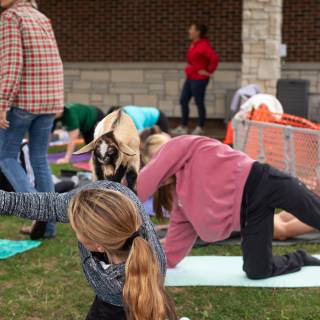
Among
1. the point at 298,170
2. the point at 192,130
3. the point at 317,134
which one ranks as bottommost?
the point at 192,130

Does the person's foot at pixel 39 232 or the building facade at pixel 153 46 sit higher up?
the building facade at pixel 153 46

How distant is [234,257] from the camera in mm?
4590

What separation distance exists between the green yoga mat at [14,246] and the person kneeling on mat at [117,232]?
7.06 ft

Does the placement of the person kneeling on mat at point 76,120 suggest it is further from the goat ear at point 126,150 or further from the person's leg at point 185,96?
the goat ear at point 126,150

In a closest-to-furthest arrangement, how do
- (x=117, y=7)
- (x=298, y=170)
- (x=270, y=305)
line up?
(x=270, y=305) < (x=298, y=170) < (x=117, y=7)

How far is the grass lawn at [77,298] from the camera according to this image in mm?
3564

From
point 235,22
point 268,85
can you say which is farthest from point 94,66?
point 268,85

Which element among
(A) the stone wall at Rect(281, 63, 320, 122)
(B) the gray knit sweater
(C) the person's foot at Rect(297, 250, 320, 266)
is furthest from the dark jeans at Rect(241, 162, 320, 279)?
(A) the stone wall at Rect(281, 63, 320, 122)

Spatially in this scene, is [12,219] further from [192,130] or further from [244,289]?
[192,130]

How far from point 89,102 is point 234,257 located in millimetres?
10070

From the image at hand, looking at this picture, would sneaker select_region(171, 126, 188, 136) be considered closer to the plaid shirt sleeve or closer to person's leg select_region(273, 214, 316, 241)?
person's leg select_region(273, 214, 316, 241)

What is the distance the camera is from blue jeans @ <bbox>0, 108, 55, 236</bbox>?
4633 millimetres

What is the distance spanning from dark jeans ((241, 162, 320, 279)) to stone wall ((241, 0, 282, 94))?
7.35 metres

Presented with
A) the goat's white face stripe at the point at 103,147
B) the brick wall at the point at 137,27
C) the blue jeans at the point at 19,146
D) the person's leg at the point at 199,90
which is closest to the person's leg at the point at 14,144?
the blue jeans at the point at 19,146
